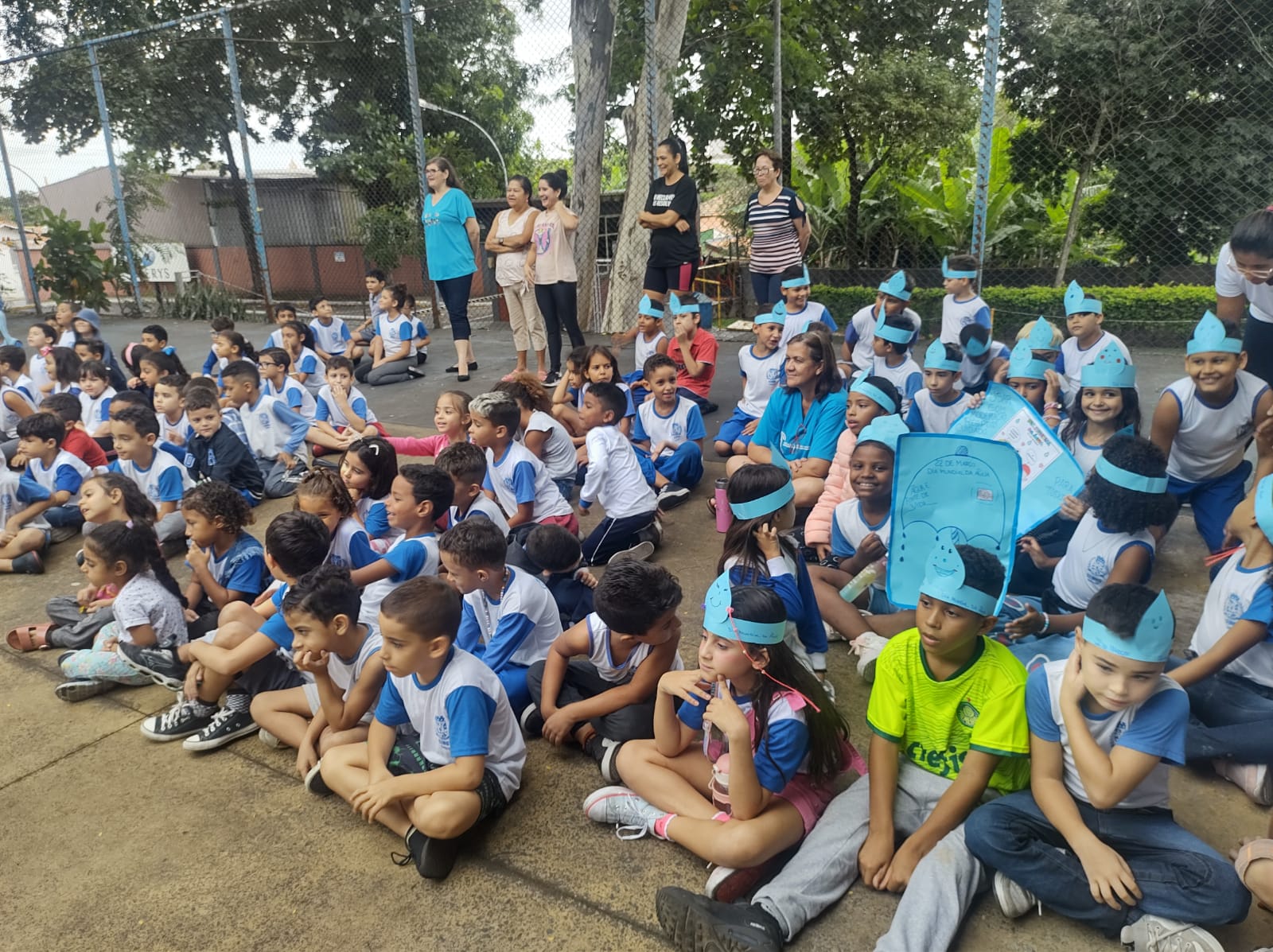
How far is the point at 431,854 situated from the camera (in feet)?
8.25

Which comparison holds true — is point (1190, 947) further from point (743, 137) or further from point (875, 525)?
point (743, 137)

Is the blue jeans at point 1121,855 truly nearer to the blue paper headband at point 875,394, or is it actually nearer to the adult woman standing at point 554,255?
the blue paper headband at point 875,394

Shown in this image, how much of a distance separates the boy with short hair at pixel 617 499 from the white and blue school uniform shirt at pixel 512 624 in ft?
3.99

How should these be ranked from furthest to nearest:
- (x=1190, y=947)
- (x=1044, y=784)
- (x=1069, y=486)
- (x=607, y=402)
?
(x=607, y=402)
(x=1069, y=486)
(x=1044, y=784)
(x=1190, y=947)

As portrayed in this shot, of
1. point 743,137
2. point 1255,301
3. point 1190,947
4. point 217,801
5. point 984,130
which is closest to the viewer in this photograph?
point 1190,947

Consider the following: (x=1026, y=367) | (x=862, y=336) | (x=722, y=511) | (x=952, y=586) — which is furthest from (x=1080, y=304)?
(x=952, y=586)

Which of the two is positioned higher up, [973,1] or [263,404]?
[973,1]

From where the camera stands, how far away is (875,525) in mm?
3635

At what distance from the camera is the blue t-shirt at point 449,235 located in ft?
24.9

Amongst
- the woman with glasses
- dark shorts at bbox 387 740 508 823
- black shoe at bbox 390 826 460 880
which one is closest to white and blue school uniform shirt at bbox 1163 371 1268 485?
the woman with glasses

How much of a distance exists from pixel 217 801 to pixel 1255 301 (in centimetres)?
488

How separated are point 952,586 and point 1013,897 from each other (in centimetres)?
78

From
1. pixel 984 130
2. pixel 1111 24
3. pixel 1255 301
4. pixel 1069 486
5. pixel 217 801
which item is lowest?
pixel 217 801

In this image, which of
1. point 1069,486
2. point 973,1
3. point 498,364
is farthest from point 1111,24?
point 1069,486
